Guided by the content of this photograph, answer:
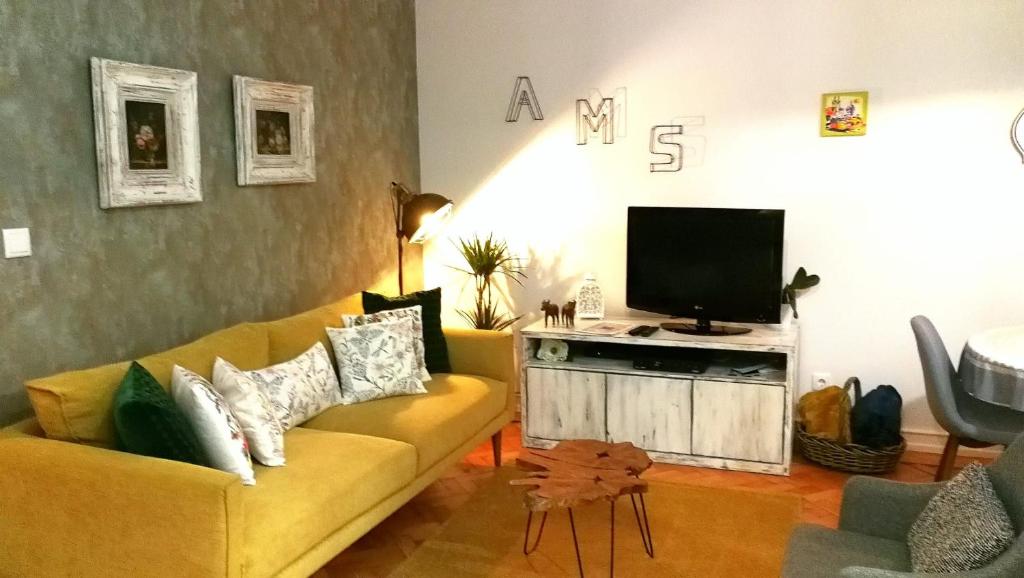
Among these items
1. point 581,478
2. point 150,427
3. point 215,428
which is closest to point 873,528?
point 581,478

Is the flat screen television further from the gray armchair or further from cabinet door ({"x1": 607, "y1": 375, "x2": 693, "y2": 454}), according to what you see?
the gray armchair

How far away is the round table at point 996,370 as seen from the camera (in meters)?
2.98

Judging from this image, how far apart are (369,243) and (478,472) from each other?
137cm

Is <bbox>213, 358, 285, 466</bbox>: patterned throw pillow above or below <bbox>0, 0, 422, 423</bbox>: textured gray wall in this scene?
below

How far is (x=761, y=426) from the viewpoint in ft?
13.1

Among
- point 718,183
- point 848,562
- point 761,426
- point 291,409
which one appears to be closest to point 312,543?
point 291,409

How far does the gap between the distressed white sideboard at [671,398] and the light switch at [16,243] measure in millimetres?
2291

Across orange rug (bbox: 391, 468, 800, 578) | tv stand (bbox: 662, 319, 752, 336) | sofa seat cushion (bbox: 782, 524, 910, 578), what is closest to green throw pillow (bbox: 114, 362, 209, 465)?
orange rug (bbox: 391, 468, 800, 578)

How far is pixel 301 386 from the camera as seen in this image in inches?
131

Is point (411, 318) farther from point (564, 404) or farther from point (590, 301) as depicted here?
point (590, 301)

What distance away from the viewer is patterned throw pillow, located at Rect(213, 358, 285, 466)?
2.82 meters

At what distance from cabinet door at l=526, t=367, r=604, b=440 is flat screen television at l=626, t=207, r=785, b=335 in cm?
Result: 52

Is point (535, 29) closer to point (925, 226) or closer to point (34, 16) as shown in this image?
point (925, 226)

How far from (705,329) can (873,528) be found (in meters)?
1.85
